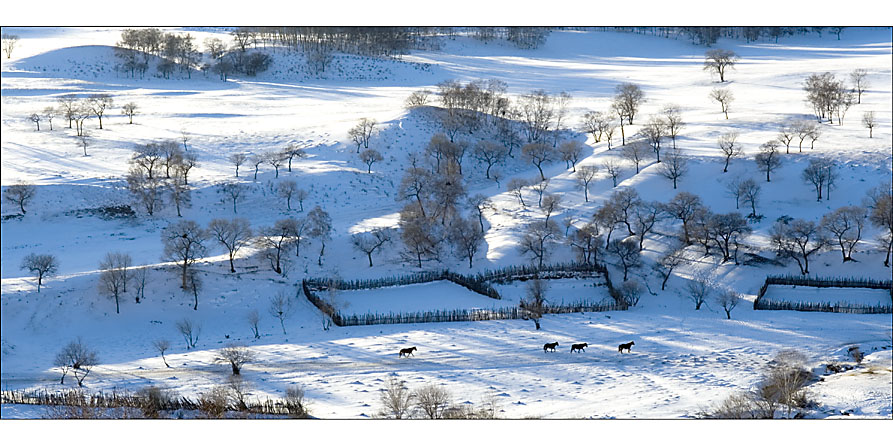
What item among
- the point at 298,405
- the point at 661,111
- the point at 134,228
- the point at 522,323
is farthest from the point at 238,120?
the point at 298,405

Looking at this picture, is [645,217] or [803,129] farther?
[803,129]

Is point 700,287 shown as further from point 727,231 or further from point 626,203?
point 626,203

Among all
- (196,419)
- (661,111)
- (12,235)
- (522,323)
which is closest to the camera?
(196,419)

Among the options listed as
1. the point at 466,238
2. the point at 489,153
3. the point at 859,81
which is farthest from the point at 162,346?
the point at 859,81

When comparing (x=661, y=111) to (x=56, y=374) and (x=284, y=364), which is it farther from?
(x=56, y=374)

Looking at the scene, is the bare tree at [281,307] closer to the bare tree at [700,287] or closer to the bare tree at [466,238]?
the bare tree at [466,238]

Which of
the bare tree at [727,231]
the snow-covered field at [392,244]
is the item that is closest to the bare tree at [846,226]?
the snow-covered field at [392,244]

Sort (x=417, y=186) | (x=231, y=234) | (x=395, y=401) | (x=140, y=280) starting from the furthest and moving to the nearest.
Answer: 1. (x=417, y=186)
2. (x=231, y=234)
3. (x=140, y=280)
4. (x=395, y=401)
